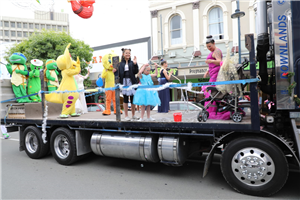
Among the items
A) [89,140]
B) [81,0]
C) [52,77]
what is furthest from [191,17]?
[89,140]

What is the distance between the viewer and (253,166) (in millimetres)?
3420

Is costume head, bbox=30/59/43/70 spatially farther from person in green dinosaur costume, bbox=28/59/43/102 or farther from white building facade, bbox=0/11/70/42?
white building facade, bbox=0/11/70/42

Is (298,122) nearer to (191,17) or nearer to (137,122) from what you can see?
(137,122)

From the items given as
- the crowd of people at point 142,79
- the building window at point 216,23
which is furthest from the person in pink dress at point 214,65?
the building window at point 216,23

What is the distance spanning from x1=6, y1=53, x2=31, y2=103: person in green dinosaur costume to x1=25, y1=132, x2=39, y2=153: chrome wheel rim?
199 cm

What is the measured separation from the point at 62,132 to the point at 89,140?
69cm

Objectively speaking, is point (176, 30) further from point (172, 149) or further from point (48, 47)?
point (172, 149)

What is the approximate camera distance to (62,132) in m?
5.51

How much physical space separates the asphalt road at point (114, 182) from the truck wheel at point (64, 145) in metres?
0.20

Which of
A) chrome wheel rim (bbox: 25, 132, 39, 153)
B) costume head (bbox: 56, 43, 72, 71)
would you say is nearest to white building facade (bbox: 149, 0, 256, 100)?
costume head (bbox: 56, 43, 72, 71)

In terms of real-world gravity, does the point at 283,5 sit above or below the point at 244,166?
above

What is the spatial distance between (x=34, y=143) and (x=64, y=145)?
4.29ft

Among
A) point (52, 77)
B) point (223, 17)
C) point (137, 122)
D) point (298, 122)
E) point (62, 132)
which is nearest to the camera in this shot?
point (298, 122)

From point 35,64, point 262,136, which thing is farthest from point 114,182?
point 35,64
